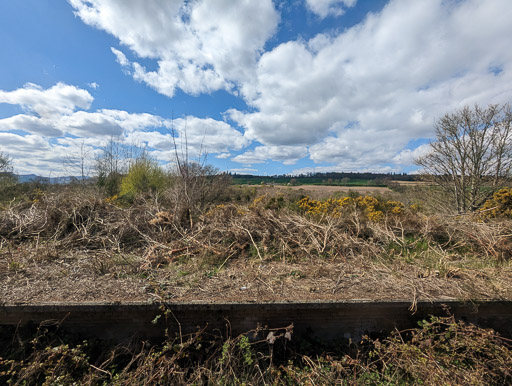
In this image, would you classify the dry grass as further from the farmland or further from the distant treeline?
the distant treeline

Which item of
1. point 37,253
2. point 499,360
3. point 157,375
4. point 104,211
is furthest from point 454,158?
point 37,253

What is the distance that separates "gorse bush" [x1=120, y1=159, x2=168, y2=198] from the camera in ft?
40.3

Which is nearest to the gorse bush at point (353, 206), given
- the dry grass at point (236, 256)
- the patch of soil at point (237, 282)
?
the dry grass at point (236, 256)

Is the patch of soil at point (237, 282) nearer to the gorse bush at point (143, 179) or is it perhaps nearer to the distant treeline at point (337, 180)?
the gorse bush at point (143, 179)

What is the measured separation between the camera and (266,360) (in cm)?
256

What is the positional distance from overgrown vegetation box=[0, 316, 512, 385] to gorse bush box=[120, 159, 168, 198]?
1044 cm

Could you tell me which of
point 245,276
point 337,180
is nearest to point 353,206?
point 245,276

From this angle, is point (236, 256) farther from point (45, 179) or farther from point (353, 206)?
point (45, 179)

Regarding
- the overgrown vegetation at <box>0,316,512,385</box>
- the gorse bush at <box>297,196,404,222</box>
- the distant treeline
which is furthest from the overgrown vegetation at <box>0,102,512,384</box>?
the distant treeline

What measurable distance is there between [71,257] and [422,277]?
6.47 m

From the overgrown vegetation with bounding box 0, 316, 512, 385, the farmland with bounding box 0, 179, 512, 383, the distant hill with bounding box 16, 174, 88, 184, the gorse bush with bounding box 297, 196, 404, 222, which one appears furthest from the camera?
the distant hill with bounding box 16, 174, 88, 184

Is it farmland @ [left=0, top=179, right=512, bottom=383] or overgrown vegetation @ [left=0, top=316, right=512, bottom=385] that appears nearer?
overgrown vegetation @ [left=0, top=316, right=512, bottom=385]

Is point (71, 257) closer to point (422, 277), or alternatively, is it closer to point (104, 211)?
point (104, 211)

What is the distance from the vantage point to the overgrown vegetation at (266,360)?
Result: 2230 millimetres
